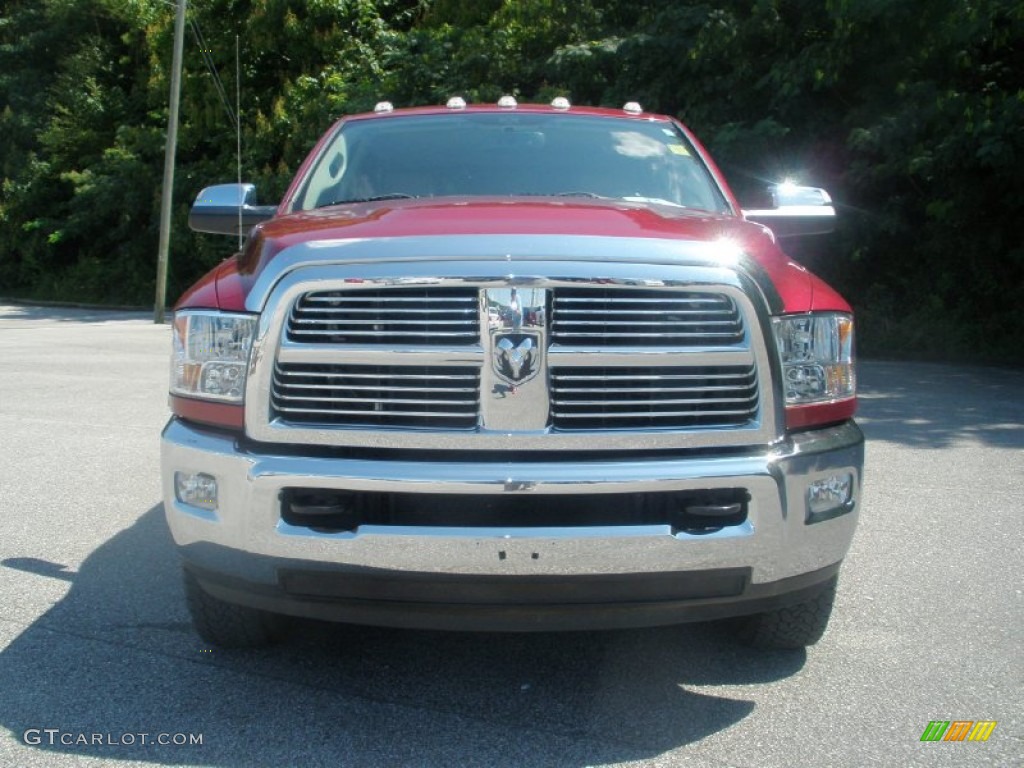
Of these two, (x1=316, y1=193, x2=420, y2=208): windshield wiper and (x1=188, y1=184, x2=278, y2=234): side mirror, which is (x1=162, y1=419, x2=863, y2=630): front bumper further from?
(x1=188, y1=184, x2=278, y2=234): side mirror

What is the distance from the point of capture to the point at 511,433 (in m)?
3.25

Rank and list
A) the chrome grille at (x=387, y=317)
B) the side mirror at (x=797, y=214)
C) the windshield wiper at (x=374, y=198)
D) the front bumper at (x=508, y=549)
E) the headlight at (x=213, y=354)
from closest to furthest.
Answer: the front bumper at (x=508, y=549), the chrome grille at (x=387, y=317), the headlight at (x=213, y=354), the windshield wiper at (x=374, y=198), the side mirror at (x=797, y=214)

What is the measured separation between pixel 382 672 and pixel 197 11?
1195 inches

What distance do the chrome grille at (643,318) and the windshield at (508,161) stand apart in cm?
133

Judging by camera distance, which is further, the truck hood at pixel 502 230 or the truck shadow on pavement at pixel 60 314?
the truck shadow on pavement at pixel 60 314

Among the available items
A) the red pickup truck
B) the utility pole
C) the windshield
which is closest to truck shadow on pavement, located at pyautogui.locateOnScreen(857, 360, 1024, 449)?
the windshield

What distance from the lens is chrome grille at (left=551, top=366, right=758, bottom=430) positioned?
3.30m

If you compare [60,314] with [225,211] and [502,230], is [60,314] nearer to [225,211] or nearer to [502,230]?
[225,211]

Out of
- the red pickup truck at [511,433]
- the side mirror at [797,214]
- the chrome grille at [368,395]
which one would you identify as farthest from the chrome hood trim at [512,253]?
the side mirror at [797,214]

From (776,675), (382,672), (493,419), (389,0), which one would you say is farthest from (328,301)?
(389,0)

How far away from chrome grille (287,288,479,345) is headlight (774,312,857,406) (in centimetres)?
93

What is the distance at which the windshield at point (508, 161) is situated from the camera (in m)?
4.79

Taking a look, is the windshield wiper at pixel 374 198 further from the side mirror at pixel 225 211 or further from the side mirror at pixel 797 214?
the side mirror at pixel 797 214

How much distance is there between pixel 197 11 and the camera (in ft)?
102
